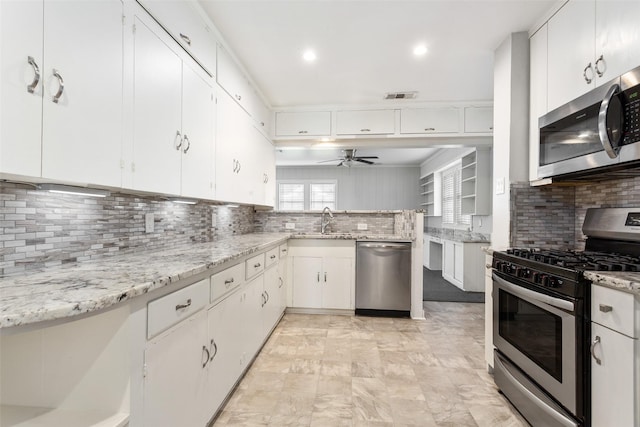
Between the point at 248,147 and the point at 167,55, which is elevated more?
the point at 167,55

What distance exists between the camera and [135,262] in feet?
5.13

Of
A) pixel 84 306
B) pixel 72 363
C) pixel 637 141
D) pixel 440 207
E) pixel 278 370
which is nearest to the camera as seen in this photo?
pixel 84 306

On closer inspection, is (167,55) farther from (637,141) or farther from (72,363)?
(637,141)

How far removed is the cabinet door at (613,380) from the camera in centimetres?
120

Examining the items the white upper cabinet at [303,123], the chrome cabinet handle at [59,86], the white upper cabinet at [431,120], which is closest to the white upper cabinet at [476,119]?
the white upper cabinet at [431,120]

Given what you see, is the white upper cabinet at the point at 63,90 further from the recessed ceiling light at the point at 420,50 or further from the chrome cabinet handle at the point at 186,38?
the recessed ceiling light at the point at 420,50

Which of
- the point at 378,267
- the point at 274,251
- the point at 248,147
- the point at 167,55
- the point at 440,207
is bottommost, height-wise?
the point at 378,267

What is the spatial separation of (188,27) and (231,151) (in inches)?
38.4

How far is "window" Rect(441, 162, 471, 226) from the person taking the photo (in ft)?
18.8

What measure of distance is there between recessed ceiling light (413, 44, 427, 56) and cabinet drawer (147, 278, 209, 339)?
2414 mm

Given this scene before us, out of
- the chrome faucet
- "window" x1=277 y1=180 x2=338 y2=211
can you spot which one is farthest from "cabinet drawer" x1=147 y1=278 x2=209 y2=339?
"window" x1=277 y1=180 x2=338 y2=211

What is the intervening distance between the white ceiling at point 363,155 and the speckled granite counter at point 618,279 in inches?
212

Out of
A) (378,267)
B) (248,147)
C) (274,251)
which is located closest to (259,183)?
(248,147)

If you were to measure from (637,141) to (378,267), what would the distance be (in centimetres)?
255
